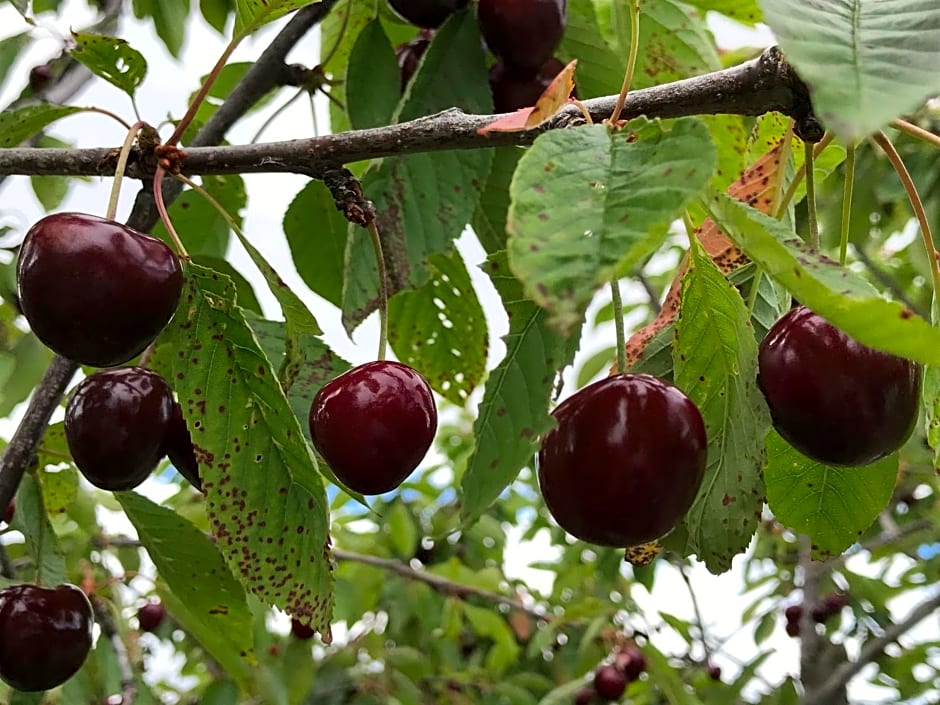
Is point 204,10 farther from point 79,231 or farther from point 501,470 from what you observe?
point 501,470

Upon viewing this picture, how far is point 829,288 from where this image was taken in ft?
1.67

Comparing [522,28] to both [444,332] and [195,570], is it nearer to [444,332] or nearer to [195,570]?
[444,332]

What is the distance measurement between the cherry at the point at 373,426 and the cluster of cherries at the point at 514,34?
580mm

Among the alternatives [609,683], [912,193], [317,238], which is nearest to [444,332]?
[317,238]

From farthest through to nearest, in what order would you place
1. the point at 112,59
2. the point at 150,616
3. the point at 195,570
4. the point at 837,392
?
the point at 150,616 < the point at 195,570 < the point at 112,59 < the point at 837,392

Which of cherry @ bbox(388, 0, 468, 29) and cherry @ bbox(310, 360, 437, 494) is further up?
cherry @ bbox(388, 0, 468, 29)

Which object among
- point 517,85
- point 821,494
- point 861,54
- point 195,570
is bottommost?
point 195,570

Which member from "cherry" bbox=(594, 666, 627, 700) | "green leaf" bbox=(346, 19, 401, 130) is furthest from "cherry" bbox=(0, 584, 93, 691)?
"cherry" bbox=(594, 666, 627, 700)

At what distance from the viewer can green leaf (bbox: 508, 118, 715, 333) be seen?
458 millimetres

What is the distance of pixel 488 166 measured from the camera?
123 centimetres

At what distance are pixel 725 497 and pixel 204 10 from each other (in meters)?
1.41

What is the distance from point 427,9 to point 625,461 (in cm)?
81

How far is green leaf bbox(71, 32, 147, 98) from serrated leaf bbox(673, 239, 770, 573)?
637 millimetres

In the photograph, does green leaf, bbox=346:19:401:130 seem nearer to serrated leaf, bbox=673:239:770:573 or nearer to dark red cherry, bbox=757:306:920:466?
serrated leaf, bbox=673:239:770:573
